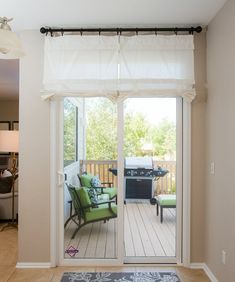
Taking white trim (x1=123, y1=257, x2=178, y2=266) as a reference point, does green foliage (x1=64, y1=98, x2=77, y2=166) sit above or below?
above

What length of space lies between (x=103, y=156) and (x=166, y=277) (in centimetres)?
146

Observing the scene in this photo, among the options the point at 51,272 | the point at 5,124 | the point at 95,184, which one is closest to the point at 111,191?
the point at 95,184

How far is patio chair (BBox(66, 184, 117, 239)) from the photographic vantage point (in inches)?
133

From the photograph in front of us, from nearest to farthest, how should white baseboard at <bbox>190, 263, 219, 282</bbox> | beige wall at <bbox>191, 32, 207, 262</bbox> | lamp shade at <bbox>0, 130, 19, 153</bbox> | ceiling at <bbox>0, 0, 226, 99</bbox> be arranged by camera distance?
1. ceiling at <bbox>0, 0, 226, 99</bbox>
2. white baseboard at <bbox>190, 263, 219, 282</bbox>
3. beige wall at <bbox>191, 32, 207, 262</bbox>
4. lamp shade at <bbox>0, 130, 19, 153</bbox>

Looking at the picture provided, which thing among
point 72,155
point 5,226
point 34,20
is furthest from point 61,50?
point 5,226

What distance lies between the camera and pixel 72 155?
3398 millimetres

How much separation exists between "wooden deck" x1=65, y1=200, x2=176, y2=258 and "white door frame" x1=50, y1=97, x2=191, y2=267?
8 cm

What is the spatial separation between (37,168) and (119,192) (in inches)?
38.1

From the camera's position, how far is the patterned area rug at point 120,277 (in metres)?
2.92

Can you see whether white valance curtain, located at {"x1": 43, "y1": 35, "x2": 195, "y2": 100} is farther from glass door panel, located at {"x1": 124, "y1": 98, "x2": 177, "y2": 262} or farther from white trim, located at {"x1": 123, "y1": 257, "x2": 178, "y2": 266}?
white trim, located at {"x1": 123, "y1": 257, "x2": 178, "y2": 266}

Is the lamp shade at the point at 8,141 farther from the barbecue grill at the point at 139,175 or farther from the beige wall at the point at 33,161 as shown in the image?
the barbecue grill at the point at 139,175

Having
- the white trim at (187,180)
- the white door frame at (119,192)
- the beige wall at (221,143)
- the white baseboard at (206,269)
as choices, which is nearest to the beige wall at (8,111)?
the white door frame at (119,192)

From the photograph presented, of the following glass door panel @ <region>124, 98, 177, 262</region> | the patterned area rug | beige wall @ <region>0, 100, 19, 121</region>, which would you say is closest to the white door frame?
glass door panel @ <region>124, 98, 177, 262</region>

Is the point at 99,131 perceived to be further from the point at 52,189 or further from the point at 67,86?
the point at 52,189
